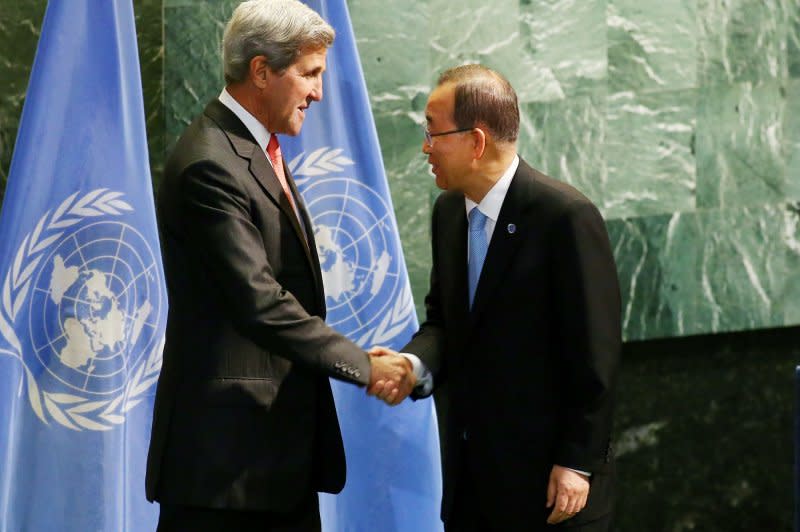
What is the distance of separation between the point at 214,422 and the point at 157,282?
104cm

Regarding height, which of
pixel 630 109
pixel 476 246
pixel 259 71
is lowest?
pixel 476 246

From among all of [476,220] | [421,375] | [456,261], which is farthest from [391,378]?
[476,220]

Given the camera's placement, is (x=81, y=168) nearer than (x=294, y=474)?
No

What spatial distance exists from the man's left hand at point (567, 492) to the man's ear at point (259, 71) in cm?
117

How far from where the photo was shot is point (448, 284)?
3348mm

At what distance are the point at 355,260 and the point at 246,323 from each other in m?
1.15

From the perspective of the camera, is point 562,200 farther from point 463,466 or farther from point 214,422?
point 214,422

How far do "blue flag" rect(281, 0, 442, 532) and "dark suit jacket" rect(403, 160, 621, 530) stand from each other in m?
1.01

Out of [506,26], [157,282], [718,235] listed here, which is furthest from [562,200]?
[718,235]

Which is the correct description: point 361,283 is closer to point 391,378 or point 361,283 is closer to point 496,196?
point 391,378

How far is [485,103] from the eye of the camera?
3.29 m

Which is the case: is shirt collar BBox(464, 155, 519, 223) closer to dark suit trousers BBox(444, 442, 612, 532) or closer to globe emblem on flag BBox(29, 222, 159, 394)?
dark suit trousers BBox(444, 442, 612, 532)

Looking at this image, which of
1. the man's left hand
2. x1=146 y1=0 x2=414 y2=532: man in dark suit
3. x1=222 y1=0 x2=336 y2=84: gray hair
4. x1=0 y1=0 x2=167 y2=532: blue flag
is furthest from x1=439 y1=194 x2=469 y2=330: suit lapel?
x1=0 y1=0 x2=167 y2=532: blue flag

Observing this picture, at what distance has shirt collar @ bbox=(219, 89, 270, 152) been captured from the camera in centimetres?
332
